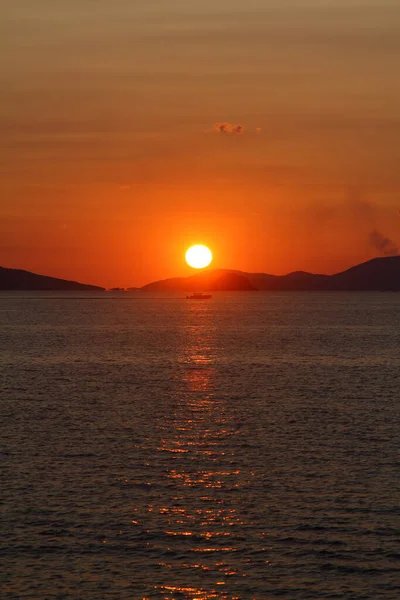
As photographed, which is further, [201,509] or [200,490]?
[200,490]

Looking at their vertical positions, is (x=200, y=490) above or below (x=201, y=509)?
above

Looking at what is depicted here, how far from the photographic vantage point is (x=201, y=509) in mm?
39344

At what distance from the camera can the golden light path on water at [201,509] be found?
31.3m

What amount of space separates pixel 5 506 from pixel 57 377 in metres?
59.5

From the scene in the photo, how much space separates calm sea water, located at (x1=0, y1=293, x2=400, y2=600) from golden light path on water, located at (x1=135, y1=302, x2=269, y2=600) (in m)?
0.09

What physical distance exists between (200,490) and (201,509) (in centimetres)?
332

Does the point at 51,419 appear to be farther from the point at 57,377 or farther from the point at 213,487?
the point at 57,377

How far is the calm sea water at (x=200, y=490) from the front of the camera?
1233 inches

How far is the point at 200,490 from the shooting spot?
4266 centimetres

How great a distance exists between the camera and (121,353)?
13688 cm

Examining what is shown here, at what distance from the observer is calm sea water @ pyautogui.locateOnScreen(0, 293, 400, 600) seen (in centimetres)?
3133

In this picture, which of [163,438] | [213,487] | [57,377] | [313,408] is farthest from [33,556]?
[57,377]

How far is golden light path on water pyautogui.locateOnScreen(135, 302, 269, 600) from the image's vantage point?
31328mm

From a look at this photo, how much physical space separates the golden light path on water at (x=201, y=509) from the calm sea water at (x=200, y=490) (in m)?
0.09
